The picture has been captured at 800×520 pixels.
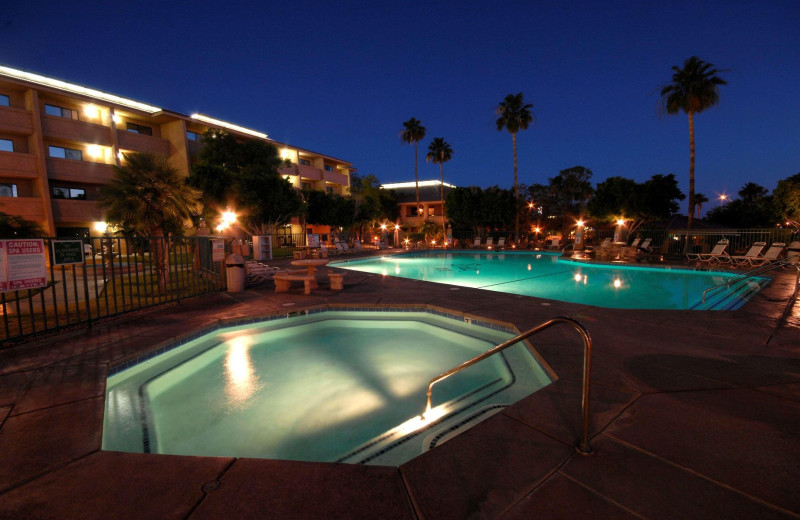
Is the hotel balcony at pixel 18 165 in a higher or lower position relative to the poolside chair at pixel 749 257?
higher

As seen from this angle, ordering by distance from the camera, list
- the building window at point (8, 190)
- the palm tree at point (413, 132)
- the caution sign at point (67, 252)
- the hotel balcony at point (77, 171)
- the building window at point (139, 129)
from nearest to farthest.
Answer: the caution sign at point (67, 252)
the building window at point (8, 190)
the hotel balcony at point (77, 171)
the building window at point (139, 129)
the palm tree at point (413, 132)

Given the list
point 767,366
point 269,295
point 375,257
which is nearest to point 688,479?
point 767,366

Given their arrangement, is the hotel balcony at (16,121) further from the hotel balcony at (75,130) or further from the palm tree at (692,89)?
the palm tree at (692,89)

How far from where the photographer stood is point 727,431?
242 cm

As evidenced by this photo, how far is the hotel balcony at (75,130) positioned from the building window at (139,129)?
2668mm

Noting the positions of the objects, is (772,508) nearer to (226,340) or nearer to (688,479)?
(688,479)

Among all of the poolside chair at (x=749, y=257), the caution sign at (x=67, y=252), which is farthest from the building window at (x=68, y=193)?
the poolside chair at (x=749, y=257)

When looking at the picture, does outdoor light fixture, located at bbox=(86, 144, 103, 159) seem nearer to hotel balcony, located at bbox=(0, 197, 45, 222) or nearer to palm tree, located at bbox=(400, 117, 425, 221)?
hotel balcony, located at bbox=(0, 197, 45, 222)

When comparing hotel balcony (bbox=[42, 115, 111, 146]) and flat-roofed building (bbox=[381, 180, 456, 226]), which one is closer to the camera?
hotel balcony (bbox=[42, 115, 111, 146])

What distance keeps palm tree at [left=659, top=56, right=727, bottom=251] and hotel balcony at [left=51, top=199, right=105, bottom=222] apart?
129ft

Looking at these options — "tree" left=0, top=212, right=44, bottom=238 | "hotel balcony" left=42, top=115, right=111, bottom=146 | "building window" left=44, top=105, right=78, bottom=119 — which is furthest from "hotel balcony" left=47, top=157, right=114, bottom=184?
"tree" left=0, top=212, right=44, bottom=238

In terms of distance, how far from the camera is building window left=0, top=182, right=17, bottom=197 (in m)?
19.3

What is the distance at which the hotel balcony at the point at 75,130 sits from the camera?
20391 millimetres

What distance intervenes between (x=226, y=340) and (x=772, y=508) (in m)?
6.73
